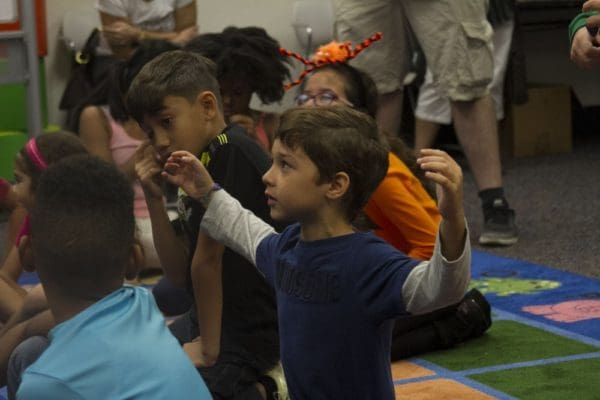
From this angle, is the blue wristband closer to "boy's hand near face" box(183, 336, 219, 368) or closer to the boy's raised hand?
the boy's raised hand

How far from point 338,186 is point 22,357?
80 cm

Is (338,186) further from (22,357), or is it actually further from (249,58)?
(249,58)

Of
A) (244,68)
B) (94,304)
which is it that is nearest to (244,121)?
(244,68)

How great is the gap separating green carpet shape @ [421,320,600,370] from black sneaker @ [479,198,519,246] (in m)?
1.09

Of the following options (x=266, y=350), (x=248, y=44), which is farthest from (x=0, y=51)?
(x=266, y=350)

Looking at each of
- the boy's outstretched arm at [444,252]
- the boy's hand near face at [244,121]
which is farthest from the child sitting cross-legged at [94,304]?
the boy's hand near face at [244,121]

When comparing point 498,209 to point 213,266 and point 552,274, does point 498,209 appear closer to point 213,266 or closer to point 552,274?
point 552,274

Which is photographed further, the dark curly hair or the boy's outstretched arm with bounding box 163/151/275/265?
the dark curly hair

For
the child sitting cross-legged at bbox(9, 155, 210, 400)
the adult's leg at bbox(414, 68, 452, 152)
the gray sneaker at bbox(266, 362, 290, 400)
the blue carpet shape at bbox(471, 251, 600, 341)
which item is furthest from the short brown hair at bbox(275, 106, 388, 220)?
the adult's leg at bbox(414, 68, 452, 152)

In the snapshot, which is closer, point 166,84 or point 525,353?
point 166,84

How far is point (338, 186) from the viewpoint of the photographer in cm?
222

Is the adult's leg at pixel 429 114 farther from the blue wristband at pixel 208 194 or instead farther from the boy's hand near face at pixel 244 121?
the blue wristband at pixel 208 194

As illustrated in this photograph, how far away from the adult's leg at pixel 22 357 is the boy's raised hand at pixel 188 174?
464 mm

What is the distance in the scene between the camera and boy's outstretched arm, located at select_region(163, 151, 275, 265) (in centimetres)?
236
